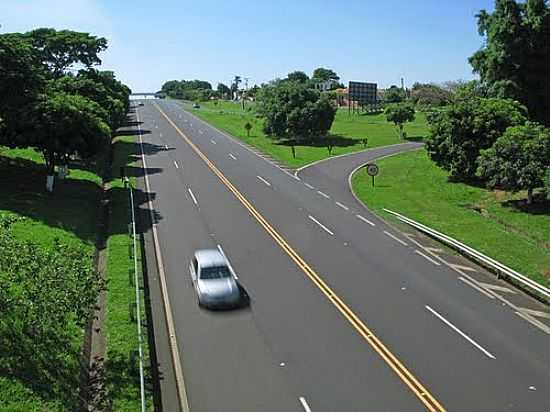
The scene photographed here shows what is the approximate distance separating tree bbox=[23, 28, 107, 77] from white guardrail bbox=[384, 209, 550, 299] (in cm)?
5500

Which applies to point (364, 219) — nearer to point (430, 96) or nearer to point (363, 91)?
point (363, 91)

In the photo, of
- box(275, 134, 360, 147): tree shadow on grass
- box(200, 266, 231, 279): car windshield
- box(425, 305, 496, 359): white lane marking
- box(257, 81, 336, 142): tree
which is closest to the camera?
box(425, 305, 496, 359): white lane marking

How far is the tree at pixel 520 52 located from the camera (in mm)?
47250

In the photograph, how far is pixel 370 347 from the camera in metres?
17.4

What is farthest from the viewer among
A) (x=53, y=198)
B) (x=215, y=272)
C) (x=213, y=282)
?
(x=53, y=198)

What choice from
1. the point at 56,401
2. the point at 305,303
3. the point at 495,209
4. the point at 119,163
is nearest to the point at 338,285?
the point at 305,303

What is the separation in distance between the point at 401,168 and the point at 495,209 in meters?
15.6

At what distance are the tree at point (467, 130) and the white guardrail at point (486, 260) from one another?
14.6 m

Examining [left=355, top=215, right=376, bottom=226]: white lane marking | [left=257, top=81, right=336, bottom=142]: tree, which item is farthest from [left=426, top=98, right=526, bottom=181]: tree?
[left=257, top=81, right=336, bottom=142]: tree

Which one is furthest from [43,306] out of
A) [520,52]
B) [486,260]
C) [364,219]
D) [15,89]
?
[520,52]

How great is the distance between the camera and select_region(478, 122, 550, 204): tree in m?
35.4

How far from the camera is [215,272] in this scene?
70.0 feet

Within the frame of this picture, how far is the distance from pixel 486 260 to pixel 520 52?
2963cm

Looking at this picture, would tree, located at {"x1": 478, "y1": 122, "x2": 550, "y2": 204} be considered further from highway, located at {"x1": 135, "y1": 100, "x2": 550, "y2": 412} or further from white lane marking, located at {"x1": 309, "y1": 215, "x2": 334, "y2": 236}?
white lane marking, located at {"x1": 309, "y1": 215, "x2": 334, "y2": 236}
